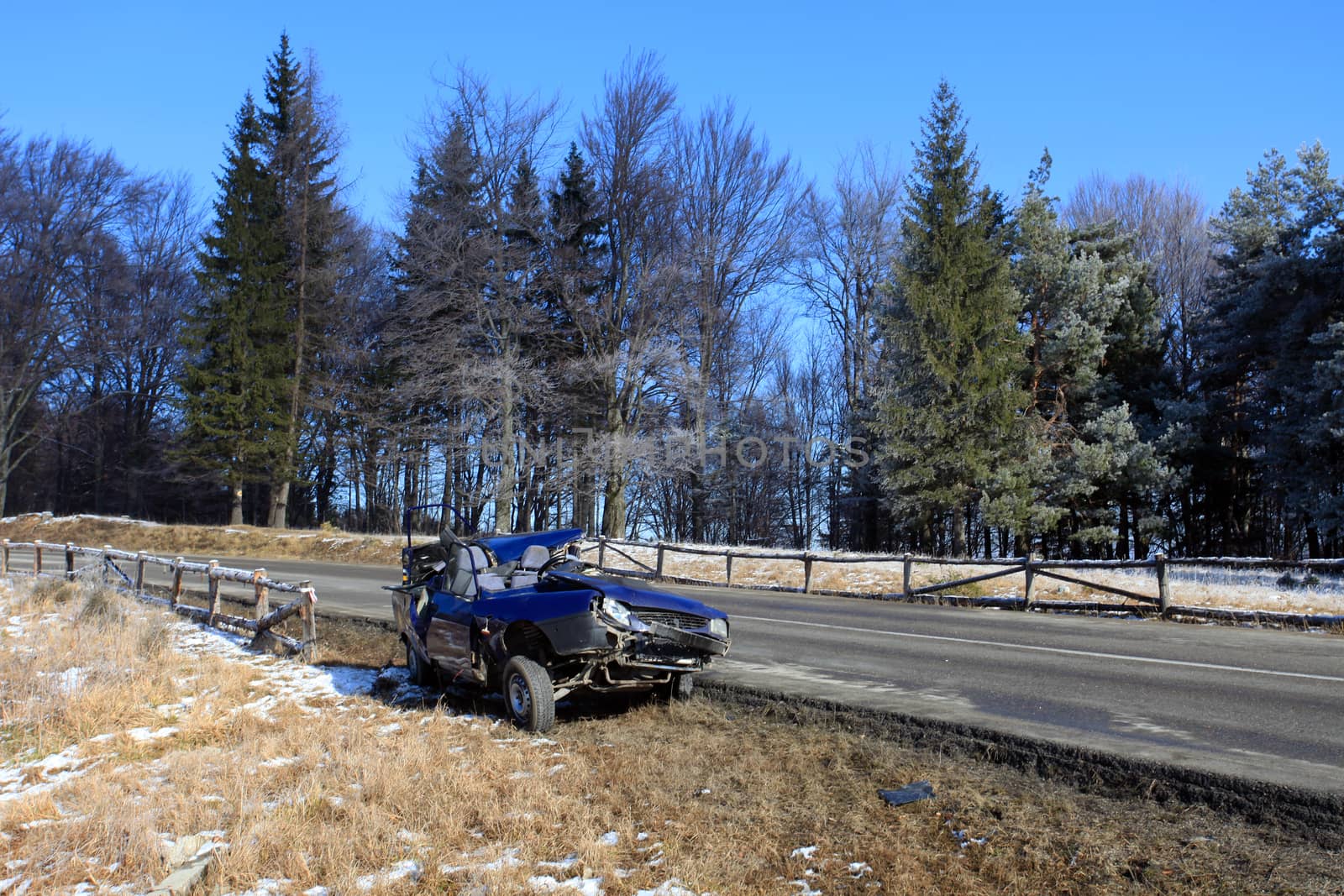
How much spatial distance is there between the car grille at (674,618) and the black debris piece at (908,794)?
2.43 m

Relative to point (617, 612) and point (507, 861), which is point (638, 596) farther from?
point (507, 861)

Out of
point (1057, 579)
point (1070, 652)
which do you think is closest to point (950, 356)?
point (1057, 579)

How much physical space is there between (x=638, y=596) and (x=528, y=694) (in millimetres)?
1179

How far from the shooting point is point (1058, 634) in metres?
12.3

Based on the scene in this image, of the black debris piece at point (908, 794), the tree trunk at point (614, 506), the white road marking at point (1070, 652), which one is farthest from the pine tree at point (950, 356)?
the black debris piece at point (908, 794)

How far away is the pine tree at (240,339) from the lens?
37531 millimetres

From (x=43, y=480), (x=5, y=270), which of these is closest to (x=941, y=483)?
(x=5, y=270)

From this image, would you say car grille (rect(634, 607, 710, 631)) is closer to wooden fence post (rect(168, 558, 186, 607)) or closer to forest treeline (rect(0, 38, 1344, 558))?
wooden fence post (rect(168, 558, 186, 607))

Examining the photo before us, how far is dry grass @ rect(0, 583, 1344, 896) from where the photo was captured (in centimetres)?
442

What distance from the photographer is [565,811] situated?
17.6 ft

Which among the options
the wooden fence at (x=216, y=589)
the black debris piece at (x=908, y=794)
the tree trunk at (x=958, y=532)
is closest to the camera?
the black debris piece at (x=908, y=794)

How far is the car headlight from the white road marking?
235 inches

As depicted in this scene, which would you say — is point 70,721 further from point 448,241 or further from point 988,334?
point 988,334

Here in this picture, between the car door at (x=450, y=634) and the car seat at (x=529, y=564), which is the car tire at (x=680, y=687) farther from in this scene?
the car door at (x=450, y=634)
